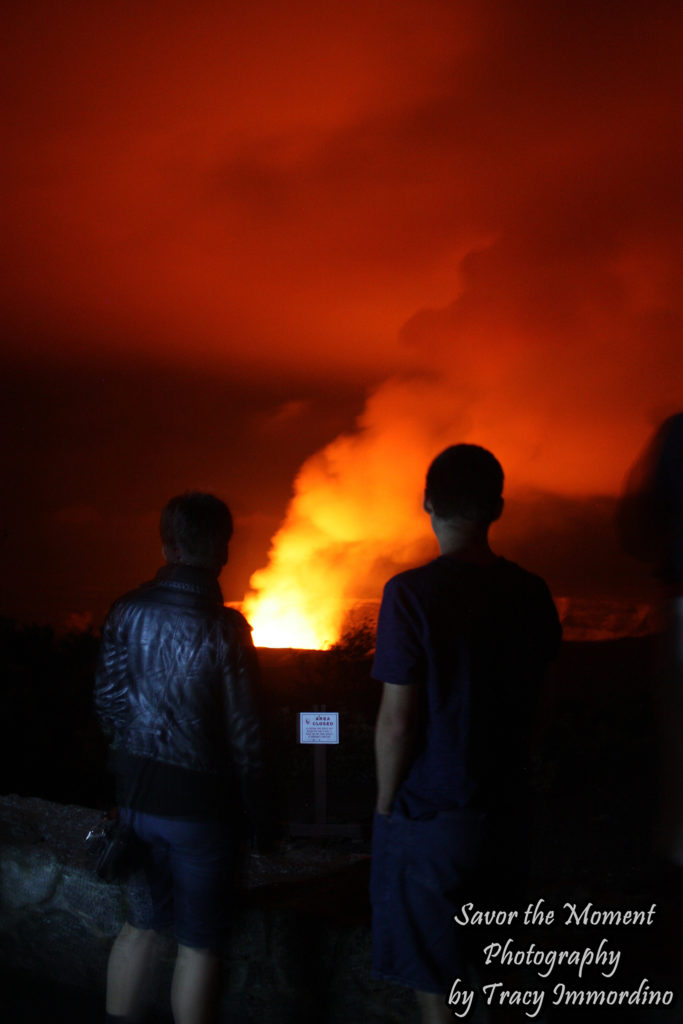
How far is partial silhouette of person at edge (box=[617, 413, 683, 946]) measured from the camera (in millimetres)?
2266

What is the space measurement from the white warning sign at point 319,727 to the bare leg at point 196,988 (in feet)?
18.7

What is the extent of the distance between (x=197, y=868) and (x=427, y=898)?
843 millimetres

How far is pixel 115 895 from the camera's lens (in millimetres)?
3980

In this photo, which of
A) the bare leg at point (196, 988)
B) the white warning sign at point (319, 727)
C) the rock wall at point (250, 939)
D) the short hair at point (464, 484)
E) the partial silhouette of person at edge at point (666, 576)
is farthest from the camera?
the white warning sign at point (319, 727)

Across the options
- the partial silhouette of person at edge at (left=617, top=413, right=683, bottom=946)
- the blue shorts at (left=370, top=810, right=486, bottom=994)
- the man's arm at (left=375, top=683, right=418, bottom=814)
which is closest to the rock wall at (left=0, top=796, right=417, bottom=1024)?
the blue shorts at (left=370, top=810, right=486, bottom=994)

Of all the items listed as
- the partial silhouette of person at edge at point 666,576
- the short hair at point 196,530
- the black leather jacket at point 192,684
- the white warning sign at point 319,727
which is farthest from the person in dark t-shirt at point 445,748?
the white warning sign at point 319,727

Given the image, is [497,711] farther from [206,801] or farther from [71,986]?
[71,986]

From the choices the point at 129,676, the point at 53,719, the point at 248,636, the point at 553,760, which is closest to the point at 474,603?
the point at 248,636

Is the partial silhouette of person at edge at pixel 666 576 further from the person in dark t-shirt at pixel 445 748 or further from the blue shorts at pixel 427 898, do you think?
the blue shorts at pixel 427 898

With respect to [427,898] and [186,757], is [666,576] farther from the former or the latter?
[186,757]

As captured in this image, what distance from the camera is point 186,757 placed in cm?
292

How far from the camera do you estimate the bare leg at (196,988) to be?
286cm

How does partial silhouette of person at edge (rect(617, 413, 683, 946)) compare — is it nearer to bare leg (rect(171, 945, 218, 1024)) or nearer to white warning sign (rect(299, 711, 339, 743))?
bare leg (rect(171, 945, 218, 1024))

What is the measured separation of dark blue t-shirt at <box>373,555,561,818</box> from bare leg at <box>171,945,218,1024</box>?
0.95 metres
